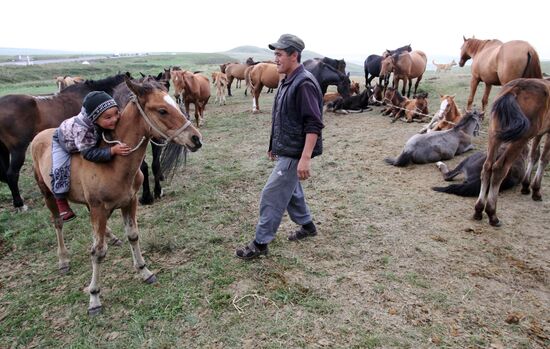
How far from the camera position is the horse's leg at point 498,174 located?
165 inches

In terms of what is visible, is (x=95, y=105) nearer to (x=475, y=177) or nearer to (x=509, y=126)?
(x=509, y=126)

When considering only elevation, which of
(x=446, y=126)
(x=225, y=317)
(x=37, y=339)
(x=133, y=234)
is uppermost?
(x=446, y=126)

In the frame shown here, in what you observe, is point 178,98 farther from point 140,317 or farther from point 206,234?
point 140,317

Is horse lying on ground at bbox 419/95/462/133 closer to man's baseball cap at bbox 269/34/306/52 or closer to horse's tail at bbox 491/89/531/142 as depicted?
horse's tail at bbox 491/89/531/142

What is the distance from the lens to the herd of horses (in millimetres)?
2887

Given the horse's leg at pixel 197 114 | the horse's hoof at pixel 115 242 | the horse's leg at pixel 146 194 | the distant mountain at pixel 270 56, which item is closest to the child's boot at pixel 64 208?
the horse's hoof at pixel 115 242

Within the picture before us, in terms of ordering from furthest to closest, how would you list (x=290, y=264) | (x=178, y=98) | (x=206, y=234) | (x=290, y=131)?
1. (x=178, y=98)
2. (x=206, y=234)
3. (x=290, y=264)
4. (x=290, y=131)

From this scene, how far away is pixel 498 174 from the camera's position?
4273mm

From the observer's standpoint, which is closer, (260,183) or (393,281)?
(393,281)

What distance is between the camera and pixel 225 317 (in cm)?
293

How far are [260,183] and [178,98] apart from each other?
21.8 ft

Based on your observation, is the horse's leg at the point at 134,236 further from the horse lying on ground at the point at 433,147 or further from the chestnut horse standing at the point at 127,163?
the horse lying on ground at the point at 433,147

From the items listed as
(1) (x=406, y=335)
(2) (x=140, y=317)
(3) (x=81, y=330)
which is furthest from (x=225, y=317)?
(1) (x=406, y=335)

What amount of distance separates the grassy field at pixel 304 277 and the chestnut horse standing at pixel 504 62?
285 cm
